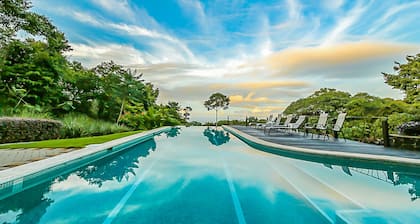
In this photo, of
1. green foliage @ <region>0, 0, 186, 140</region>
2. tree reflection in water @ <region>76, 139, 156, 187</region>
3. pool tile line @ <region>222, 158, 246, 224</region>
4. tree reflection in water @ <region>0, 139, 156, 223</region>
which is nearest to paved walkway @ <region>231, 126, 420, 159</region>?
pool tile line @ <region>222, 158, 246, 224</region>

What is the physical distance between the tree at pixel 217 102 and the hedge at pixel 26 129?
1775 centimetres

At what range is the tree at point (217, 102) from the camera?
26484mm

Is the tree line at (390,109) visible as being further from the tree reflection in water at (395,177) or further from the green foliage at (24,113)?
the green foliage at (24,113)

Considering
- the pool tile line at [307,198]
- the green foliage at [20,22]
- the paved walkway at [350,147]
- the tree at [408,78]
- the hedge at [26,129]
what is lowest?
the pool tile line at [307,198]

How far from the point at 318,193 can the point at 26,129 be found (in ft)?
29.7

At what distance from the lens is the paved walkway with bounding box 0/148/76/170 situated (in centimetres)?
471

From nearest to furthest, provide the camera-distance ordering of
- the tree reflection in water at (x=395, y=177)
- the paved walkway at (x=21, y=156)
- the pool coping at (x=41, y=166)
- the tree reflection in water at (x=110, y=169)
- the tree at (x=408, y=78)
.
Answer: the pool coping at (x=41, y=166) < the tree reflection in water at (x=395, y=177) < the paved walkway at (x=21, y=156) < the tree reflection in water at (x=110, y=169) < the tree at (x=408, y=78)

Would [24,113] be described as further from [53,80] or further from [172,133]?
[172,133]

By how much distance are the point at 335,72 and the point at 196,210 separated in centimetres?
1353

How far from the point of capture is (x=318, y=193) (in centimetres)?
394

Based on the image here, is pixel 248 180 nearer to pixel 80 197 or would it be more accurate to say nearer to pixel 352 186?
pixel 352 186

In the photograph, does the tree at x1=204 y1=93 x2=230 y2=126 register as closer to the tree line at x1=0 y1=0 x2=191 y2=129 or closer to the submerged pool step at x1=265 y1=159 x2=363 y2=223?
the tree line at x1=0 y1=0 x2=191 y2=129

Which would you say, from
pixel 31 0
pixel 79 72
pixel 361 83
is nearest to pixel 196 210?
pixel 31 0

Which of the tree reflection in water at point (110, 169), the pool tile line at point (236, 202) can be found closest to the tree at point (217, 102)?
the tree reflection in water at point (110, 169)
